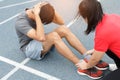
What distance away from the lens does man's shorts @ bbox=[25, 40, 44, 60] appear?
304 cm

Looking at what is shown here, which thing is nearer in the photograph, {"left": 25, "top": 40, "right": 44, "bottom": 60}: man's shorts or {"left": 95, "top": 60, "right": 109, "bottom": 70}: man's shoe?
{"left": 95, "top": 60, "right": 109, "bottom": 70}: man's shoe

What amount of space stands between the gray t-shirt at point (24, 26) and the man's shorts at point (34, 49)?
97mm

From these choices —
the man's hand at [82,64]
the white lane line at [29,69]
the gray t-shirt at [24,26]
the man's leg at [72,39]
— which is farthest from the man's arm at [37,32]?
the man's hand at [82,64]

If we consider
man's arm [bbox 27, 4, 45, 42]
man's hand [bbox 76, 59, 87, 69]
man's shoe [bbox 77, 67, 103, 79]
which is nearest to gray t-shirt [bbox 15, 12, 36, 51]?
man's arm [bbox 27, 4, 45, 42]

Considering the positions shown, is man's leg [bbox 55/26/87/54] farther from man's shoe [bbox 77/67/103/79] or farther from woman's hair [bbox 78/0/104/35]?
woman's hair [bbox 78/0/104/35]

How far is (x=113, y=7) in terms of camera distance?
4812 mm

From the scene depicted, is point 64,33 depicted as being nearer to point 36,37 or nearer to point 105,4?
point 36,37

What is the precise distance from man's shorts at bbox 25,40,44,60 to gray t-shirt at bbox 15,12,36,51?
0.10m

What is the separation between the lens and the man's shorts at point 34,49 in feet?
9.99

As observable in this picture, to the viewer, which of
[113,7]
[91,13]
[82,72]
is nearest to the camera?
[91,13]

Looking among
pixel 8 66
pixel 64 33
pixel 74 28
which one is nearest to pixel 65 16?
pixel 74 28

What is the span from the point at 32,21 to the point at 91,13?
105 cm

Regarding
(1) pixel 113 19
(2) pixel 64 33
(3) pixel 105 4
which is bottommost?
(3) pixel 105 4

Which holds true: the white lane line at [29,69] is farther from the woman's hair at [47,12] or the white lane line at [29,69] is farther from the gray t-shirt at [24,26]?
the woman's hair at [47,12]
